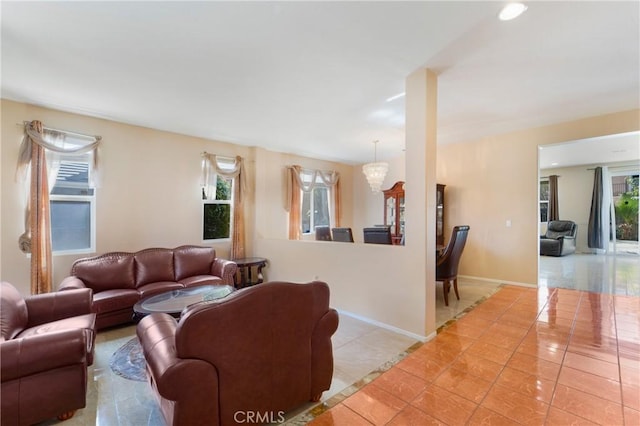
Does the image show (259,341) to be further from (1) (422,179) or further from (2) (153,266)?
(2) (153,266)

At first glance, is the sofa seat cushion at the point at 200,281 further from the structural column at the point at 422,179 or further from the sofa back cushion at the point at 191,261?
the structural column at the point at 422,179

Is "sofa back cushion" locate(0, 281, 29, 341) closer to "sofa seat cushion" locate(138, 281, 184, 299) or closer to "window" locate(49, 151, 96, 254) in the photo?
"sofa seat cushion" locate(138, 281, 184, 299)

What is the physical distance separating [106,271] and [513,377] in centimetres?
445

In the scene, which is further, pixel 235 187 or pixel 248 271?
pixel 235 187

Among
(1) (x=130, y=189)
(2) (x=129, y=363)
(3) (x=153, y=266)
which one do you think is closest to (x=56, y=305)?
(2) (x=129, y=363)

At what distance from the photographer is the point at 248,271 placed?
4965 millimetres

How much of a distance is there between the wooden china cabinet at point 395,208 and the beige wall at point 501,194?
93cm

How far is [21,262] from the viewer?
3.27m

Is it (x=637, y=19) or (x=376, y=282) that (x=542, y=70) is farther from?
(x=376, y=282)

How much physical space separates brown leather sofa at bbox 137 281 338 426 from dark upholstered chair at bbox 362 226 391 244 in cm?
210

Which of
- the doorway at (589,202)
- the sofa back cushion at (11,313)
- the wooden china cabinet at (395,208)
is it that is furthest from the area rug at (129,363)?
the doorway at (589,202)

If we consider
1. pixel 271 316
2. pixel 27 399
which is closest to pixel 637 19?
pixel 271 316

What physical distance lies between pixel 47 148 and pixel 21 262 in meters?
1.42

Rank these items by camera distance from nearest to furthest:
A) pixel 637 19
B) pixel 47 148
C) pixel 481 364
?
pixel 637 19 → pixel 481 364 → pixel 47 148
